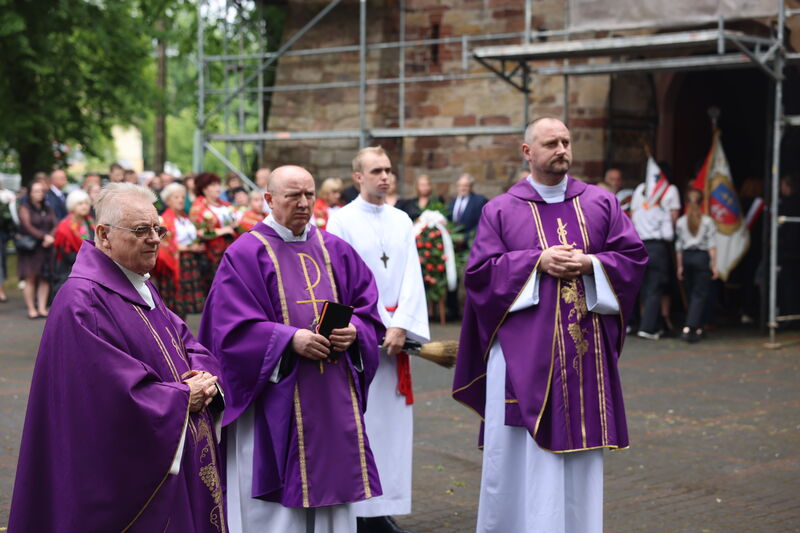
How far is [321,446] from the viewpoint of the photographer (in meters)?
5.02

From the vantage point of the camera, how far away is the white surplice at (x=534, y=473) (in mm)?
5227

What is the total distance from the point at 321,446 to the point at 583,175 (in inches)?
454

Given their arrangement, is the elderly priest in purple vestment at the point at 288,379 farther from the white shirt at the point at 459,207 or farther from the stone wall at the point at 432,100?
the stone wall at the point at 432,100

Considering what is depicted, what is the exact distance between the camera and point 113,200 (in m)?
4.05

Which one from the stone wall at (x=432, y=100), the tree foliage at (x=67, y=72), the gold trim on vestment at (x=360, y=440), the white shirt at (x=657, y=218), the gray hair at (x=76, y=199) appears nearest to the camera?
the gold trim on vestment at (x=360, y=440)

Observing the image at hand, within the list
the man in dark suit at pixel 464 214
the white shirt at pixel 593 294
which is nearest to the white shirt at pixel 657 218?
the man in dark suit at pixel 464 214

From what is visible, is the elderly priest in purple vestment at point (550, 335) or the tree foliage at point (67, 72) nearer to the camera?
the elderly priest in purple vestment at point (550, 335)

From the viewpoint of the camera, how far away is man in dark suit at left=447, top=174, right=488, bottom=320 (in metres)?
15.5

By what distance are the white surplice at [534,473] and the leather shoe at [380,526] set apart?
2.23 feet

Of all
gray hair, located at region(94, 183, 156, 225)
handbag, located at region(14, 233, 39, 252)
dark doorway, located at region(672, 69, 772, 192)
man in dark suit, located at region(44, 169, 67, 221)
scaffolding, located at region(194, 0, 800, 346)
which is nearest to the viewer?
gray hair, located at region(94, 183, 156, 225)

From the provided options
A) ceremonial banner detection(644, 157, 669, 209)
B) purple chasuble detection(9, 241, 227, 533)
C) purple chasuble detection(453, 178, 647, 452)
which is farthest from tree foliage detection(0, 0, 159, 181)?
purple chasuble detection(9, 241, 227, 533)

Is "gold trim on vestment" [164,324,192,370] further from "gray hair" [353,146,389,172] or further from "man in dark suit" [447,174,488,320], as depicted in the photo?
"man in dark suit" [447,174,488,320]

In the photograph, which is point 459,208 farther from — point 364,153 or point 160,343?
point 160,343

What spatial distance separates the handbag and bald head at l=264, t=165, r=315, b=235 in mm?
11635
